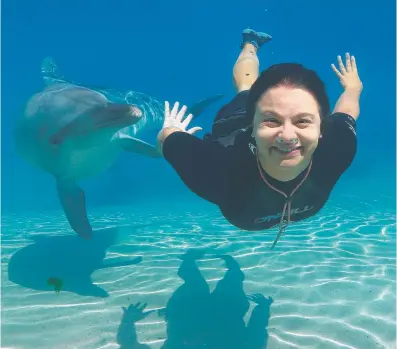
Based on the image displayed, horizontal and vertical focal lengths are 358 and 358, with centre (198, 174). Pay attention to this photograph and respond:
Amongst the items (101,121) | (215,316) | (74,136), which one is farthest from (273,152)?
(74,136)

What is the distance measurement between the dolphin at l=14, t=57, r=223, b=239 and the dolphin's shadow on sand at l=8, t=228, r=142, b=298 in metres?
0.69

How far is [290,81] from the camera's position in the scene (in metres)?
2.75

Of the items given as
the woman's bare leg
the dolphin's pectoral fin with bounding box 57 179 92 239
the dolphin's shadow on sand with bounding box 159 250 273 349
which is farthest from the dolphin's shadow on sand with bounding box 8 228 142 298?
the woman's bare leg

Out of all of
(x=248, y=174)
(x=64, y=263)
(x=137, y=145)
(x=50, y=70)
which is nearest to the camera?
(x=248, y=174)

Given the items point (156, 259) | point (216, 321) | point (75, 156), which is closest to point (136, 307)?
point (216, 321)

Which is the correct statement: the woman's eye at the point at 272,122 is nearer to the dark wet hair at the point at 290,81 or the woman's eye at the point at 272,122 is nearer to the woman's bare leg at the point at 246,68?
the dark wet hair at the point at 290,81

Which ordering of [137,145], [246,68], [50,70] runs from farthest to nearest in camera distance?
A: [50,70] → [137,145] → [246,68]

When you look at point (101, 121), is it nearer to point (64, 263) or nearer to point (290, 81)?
point (64, 263)

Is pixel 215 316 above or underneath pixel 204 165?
underneath

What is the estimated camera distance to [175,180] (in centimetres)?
3975

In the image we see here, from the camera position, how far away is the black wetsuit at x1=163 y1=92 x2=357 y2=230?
3092 mm

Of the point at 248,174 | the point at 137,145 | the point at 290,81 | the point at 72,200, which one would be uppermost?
the point at 137,145

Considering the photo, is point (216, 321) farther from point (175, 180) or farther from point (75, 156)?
point (175, 180)

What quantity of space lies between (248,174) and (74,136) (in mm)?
3864
